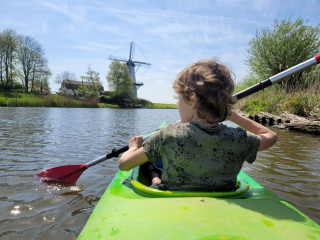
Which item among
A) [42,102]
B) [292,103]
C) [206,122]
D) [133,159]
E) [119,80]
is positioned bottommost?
[133,159]

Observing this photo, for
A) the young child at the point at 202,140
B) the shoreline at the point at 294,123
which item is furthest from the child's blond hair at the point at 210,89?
the shoreline at the point at 294,123

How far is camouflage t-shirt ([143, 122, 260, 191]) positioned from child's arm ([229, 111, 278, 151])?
150 mm

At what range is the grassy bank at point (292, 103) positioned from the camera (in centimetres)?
970

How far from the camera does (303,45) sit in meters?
17.4

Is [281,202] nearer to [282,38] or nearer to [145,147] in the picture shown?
[145,147]

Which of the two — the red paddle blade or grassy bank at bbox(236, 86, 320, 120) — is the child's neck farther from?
grassy bank at bbox(236, 86, 320, 120)

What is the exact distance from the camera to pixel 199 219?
3.97 feet

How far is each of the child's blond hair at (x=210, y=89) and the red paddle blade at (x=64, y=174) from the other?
2.55 metres

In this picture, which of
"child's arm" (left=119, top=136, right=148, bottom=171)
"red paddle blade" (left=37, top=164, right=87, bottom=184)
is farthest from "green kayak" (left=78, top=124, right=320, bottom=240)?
"red paddle blade" (left=37, top=164, right=87, bottom=184)

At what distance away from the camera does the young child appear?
4.54 ft

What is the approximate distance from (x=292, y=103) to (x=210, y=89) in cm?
1064

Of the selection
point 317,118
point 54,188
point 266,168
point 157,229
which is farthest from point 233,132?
point 317,118

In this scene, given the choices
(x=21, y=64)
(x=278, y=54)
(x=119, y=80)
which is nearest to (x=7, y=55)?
(x=21, y=64)

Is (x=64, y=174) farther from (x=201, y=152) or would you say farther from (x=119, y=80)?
(x=119, y=80)
